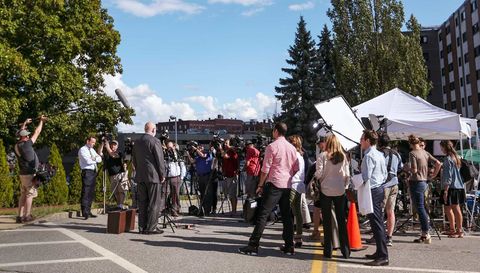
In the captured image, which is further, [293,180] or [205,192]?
[205,192]

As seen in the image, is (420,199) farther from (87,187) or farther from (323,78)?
(323,78)

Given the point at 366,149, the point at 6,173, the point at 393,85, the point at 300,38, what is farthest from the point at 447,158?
the point at 300,38

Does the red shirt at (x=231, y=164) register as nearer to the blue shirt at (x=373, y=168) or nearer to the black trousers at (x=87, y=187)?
the black trousers at (x=87, y=187)

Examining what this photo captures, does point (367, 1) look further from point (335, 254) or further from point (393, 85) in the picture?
point (335, 254)

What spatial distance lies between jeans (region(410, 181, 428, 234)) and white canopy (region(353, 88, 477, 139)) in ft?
10.7

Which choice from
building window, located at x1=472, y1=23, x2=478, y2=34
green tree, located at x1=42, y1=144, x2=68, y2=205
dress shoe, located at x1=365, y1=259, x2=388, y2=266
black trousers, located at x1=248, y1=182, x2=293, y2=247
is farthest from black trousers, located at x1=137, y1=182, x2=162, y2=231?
building window, located at x1=472, y1=23, x2=478, y2=34

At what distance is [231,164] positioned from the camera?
500 inches

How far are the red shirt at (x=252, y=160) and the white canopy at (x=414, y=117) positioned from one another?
3.53 meters

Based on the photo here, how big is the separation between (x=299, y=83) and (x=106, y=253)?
36152 millimetres

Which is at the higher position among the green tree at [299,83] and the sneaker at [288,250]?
the green tree at [299,83]

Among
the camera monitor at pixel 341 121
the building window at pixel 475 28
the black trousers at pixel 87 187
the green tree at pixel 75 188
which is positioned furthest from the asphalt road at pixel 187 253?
the building window at pixel 475 28

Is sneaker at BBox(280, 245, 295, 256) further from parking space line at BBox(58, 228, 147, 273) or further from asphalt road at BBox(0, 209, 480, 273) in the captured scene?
parking space line at BBox(58, 228, 147, 273)

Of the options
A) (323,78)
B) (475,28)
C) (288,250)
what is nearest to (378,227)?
(288,250)

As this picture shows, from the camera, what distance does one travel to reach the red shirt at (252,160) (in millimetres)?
11266
